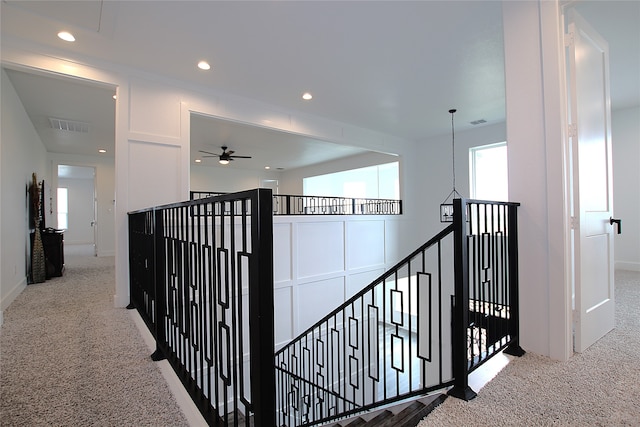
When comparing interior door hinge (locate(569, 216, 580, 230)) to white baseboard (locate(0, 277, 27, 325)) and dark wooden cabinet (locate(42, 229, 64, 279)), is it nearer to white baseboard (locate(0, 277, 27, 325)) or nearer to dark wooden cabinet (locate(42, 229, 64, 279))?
white baseboard (locate(0, 277, 27, 325))

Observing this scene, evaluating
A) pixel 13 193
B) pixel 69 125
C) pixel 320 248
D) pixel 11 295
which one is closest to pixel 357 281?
pixel 320 248

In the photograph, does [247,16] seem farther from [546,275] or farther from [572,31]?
[546,275]

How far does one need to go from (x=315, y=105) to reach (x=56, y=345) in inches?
168

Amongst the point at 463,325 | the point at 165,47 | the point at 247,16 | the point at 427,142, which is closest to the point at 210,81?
the point at 165,47

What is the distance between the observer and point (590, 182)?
6.84 feet

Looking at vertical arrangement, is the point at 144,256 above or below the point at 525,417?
above

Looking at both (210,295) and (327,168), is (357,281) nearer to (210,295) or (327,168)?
(327,168)

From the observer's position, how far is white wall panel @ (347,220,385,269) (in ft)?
19.2

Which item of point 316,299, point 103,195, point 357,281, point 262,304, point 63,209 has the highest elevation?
point 103,195

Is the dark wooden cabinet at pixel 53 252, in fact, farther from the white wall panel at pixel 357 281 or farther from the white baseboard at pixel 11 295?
the white wall panel at pixel 357 281

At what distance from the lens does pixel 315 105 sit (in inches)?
193

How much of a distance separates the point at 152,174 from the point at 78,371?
233 centimetres

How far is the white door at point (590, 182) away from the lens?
6.38 feet

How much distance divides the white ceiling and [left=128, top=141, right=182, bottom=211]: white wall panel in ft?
3.09
